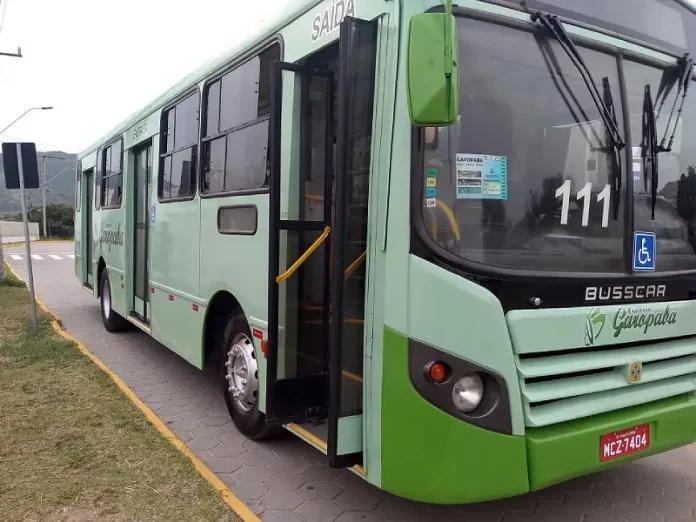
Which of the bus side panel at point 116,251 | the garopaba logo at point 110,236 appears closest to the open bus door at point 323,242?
the bus side panel at point 116,251

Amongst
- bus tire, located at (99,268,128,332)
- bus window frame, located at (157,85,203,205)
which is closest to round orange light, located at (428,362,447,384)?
bus window frame, located at (157,85,203,205)

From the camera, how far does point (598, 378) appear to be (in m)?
2.95

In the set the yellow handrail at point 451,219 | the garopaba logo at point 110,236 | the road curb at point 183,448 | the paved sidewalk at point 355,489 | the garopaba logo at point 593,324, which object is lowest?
the paved sidewalk at point 355,489

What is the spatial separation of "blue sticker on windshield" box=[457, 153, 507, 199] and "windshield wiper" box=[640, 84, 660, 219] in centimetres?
87

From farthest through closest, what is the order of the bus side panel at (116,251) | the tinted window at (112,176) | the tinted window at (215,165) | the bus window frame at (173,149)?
1. the tinted window at (112,176)
2. the bus side panel at (116,251)
3. the bus window frame at (173,149)
4. the tinted window at (215,165)

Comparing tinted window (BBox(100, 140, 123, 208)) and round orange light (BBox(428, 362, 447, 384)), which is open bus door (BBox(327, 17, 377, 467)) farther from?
tinted window (BBox(100, 140, 123, 208))

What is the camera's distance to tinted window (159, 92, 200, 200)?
5180 mm

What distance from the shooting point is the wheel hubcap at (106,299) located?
8.61 m

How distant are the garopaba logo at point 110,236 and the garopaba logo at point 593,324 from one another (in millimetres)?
6247

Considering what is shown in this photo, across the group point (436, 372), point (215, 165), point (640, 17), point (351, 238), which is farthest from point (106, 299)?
point (640, 17)

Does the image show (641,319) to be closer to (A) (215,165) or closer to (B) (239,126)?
(B) (239,126)

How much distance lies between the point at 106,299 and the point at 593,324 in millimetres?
7544

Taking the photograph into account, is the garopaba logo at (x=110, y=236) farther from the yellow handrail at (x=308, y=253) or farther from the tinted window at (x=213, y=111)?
the yellow handrail at (x=308, y=253)

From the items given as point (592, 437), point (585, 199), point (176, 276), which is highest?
point (585, 199)
